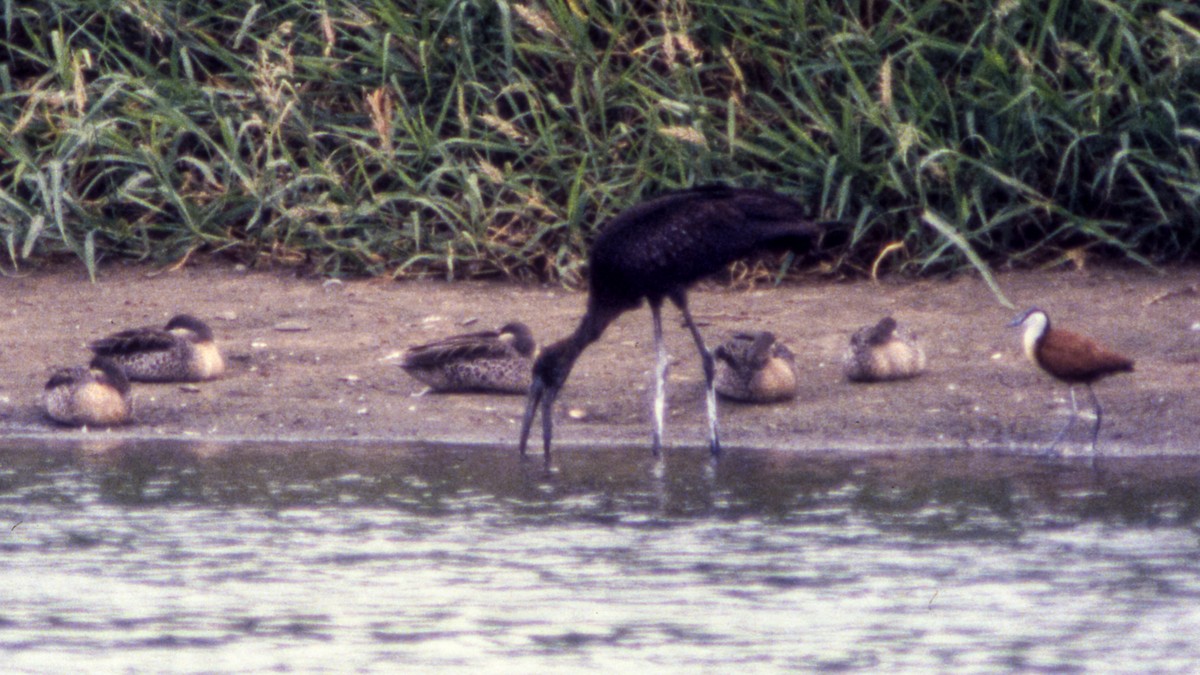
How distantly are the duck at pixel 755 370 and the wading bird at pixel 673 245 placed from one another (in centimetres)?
28

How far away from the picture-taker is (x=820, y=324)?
34.0 feet

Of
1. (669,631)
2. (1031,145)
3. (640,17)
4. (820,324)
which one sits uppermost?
(640,17)

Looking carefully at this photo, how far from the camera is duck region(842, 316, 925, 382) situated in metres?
9.29

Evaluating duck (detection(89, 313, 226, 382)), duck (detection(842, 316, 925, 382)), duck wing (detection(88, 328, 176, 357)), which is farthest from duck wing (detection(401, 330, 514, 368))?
duck (detection(842, 316, 925, 382))

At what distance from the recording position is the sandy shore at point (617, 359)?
8.98 metres

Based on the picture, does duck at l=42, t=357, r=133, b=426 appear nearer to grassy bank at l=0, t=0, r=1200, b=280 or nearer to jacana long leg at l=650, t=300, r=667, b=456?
grassy bank at l=0, t=0, r=1200, b=280

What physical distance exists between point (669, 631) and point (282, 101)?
22.6ft

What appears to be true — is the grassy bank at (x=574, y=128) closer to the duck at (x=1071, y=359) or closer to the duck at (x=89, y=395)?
the duck at (x=1071, y=359)

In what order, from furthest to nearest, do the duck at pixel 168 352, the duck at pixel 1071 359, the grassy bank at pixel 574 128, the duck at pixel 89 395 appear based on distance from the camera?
the grassy bank at pixel 574 128 → the duck at pixel 168 352 → the duck at pixel 89 395 → the duck at pixel 1071 359

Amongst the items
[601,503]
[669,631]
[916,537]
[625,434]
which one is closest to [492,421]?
[625,434]

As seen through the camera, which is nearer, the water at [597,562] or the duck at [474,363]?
the water at [597,562]

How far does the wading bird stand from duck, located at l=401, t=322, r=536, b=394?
604 mm

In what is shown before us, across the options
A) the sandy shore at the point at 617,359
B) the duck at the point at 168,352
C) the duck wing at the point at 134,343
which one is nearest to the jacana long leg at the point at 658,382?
the sandy shore at the point at 617,359

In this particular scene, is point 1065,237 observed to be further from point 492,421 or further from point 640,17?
point 492,421
